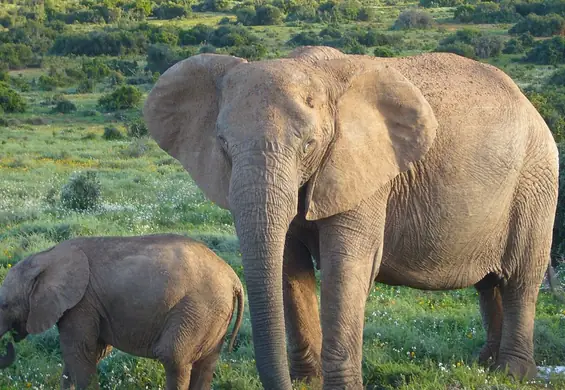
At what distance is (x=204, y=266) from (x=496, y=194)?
73.9 inches

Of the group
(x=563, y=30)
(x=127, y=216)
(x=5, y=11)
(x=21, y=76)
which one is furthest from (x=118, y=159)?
(x=5, y=11)

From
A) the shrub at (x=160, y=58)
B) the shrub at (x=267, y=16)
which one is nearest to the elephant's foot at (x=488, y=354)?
the shrub at (x=160, y=58)

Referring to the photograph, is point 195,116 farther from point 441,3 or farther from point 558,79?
point 441,3

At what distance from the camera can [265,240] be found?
4555mm

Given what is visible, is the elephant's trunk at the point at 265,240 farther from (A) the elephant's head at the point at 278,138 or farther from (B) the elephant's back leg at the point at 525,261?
(B) the elephant's back leg at the point at 525,261

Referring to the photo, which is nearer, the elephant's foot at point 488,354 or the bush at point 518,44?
the elephant's foot at point 488,354

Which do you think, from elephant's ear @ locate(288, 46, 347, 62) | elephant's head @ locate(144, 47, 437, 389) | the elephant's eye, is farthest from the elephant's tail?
the elephant's eye

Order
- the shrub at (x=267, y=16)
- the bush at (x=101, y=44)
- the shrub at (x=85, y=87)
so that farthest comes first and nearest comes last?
the shrub at (x=267, y=16) → the bush at (x=101, y=44) → the shrub at (x=85, y=87)

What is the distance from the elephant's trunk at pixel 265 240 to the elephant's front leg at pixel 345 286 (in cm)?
63

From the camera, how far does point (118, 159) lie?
23281 mm

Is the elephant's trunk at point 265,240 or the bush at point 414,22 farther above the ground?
the elephant's trunk at point 265,240

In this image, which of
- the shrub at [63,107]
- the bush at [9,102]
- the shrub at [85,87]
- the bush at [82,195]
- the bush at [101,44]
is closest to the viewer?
the bush at [82,195]

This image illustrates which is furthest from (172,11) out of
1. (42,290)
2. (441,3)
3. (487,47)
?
(42,290)

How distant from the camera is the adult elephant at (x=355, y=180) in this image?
4664mm
